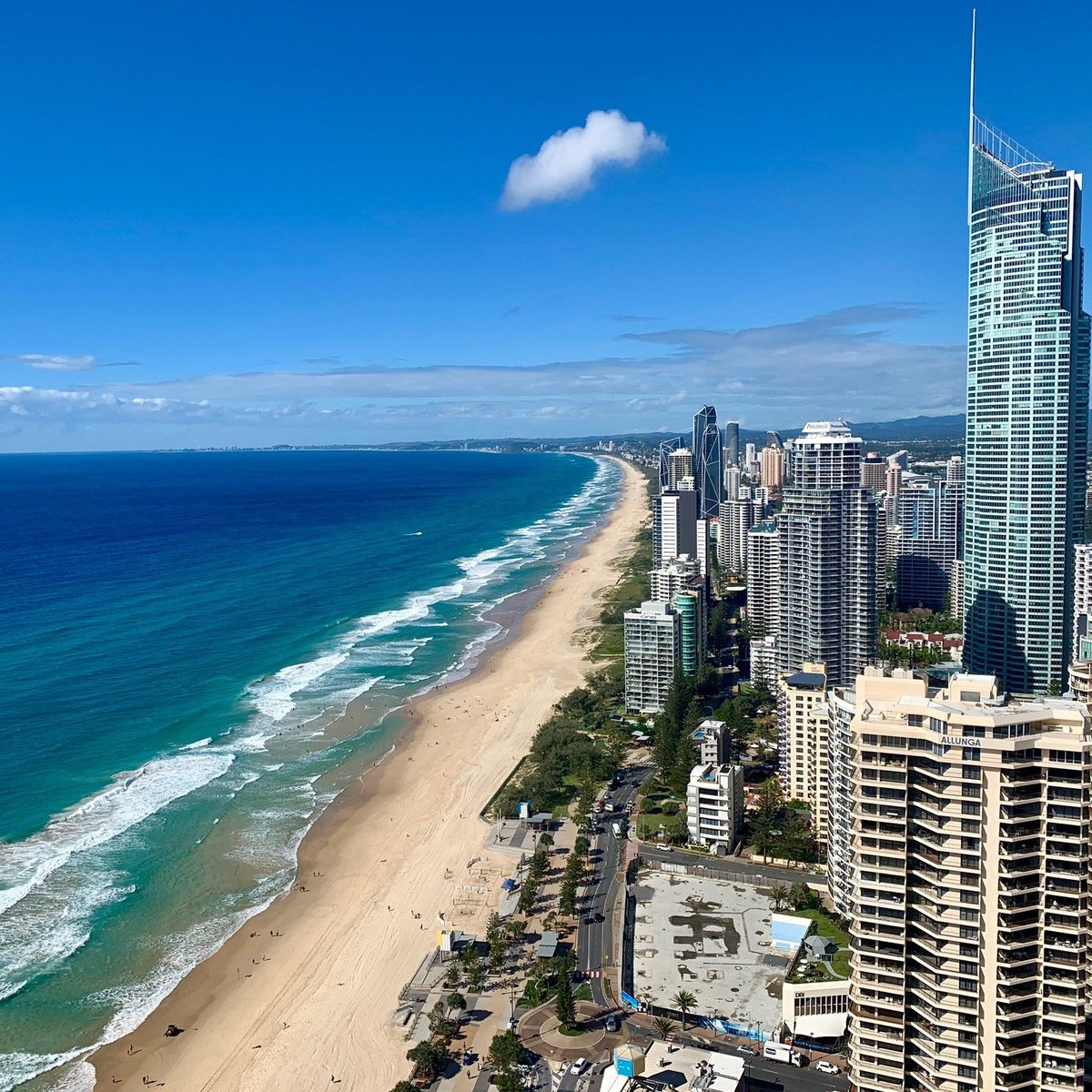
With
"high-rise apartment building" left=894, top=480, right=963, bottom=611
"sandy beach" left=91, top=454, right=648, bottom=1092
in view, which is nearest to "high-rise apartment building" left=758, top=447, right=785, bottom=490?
"high-rise apartment building" left=894, top=480, right=963, bottom=611

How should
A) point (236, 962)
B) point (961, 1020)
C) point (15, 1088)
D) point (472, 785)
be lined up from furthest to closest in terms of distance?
point (472, 785)
point (236, 962)
point (15, 1088)
point (961, 1020)

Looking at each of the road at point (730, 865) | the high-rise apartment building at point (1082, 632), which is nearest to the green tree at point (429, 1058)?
the road at point (730, 865)

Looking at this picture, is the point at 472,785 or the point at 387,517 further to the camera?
the point at 387,517

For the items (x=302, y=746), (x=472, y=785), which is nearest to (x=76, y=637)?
(x=302, y=746)

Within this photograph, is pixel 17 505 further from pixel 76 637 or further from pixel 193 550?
pixel 76 637

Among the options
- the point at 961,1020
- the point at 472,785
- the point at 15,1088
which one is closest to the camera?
the point at 961,1020

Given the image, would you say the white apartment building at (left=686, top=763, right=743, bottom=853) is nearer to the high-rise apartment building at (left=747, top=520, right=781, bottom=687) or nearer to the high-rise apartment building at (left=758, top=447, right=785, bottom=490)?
the high-rise apartment building at (left=747, top=520, right=781, bottom=687)

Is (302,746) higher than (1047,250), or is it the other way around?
(1047,250)
